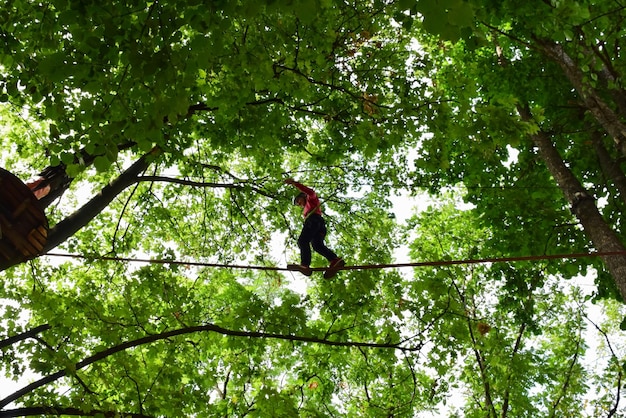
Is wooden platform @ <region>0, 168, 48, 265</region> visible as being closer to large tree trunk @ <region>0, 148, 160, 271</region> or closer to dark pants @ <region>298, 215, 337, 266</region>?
large tree trunk @ <region>0, 148, 160, 271</region>

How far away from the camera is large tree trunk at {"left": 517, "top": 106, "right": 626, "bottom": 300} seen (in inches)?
227

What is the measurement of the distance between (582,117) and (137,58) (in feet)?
26.2

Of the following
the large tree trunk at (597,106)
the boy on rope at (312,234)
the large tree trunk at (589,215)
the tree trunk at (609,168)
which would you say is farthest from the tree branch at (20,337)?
the tree trunk at (609,168)

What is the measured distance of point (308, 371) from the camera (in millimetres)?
7367

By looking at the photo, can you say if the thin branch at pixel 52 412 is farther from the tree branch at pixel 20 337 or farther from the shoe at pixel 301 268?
the shoe at pixel 301 268

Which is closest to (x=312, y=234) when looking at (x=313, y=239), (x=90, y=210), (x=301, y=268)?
(x=313, y=239)

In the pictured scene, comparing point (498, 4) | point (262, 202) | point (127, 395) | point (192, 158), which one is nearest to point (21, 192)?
point (127, 395)

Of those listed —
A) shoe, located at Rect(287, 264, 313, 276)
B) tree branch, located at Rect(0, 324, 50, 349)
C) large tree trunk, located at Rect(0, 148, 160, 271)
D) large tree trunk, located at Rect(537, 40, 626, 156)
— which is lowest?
tree branch, located at Rect(0, 324, 50, 349)

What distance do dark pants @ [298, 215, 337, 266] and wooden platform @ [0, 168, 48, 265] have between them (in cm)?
332

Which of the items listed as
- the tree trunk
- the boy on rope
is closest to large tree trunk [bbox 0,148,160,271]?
the boy on rope

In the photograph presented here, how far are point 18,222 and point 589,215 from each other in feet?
22.6

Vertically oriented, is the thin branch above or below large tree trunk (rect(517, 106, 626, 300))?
below

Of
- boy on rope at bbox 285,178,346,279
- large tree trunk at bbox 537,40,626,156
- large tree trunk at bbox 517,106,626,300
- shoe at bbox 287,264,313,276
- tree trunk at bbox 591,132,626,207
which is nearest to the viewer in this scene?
large tree trunk at bbox 537,40,626,156

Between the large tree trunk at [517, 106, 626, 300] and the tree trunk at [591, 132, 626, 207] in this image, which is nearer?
the large tree trunk at [517, 106, 626, 300]
